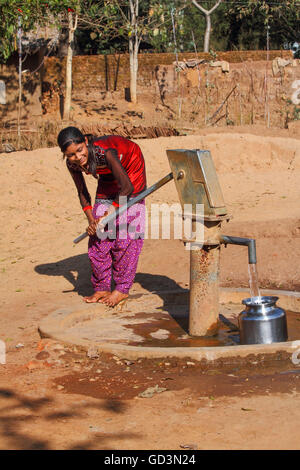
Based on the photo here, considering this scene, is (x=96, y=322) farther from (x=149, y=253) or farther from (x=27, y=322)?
(x=149, y=253)

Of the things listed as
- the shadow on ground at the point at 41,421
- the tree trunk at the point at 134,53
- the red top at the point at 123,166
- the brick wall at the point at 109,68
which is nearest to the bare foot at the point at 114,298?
the red top at the point at 123,166

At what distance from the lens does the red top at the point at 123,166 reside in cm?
489

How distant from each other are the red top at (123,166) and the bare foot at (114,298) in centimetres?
75

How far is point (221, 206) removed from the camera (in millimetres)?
4227

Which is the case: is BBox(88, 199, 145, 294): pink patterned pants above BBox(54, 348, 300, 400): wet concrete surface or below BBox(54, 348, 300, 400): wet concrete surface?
above

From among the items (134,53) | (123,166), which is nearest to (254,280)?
(123,166)

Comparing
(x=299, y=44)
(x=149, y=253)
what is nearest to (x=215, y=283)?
(x=149, y=253)

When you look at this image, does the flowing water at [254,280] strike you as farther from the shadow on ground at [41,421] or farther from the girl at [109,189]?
the shadow on ground at [41,421]

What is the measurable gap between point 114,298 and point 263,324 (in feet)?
4.95

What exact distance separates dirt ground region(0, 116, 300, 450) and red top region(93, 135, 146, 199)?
42.0 inches

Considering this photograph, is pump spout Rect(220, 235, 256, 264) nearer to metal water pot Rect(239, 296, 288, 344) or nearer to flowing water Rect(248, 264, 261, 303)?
flowing water Rect(248, 264, 261, 303)

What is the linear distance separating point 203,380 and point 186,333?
95 centimetres

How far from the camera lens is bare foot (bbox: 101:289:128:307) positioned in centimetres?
516

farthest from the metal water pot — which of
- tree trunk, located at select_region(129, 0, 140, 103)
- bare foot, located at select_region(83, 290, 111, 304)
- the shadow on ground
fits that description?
tree trunk, located at select_region(129, 0, 140, 103)
